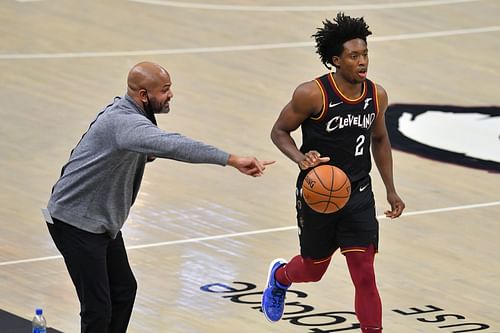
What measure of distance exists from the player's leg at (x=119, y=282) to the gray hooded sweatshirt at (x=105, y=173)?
20 cm

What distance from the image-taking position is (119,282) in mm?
8734

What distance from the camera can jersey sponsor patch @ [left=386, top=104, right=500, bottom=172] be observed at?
15.2 meters

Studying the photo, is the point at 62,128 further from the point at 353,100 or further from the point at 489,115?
the point at 353,100

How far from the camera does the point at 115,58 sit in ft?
58.9

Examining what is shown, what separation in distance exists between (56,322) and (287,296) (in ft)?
5.91

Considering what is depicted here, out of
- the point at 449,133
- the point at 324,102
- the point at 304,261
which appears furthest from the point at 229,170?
the point at 324,102

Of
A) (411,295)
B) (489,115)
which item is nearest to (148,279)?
(411,295)

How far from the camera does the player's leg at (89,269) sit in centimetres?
843

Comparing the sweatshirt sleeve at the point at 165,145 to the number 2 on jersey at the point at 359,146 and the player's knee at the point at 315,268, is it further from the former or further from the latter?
the player's knee at the point at 315,268

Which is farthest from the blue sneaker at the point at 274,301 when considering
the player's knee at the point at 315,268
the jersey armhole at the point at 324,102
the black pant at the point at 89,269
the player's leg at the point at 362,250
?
the black pant at the point at 89,269

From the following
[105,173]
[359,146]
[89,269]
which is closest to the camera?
[105,173]

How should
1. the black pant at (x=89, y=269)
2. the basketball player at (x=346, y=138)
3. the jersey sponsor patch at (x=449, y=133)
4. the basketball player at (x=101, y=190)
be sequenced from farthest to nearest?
1. the jersey sponsor patch at (x=449, y=133)
2. the basketball player at (x=346, y=138)
3. the black pant at (x=89, y=269)
4. the basketball player at (x=101, y=190)

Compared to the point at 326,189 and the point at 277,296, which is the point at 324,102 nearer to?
the point at 326,189

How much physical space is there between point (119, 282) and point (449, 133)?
309 inches
